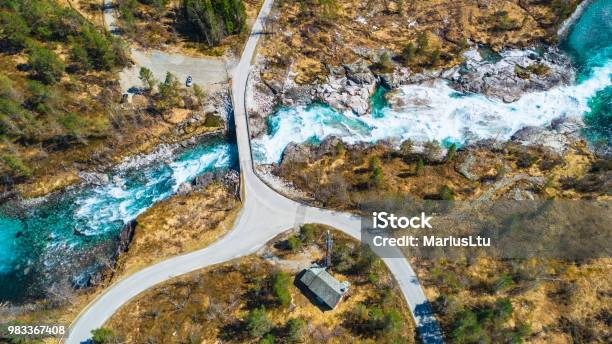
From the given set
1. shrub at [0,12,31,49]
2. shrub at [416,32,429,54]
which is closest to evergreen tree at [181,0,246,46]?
shrub at [0,12,31,49]

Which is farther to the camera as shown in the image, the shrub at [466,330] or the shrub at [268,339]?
the shrub at [466,330]

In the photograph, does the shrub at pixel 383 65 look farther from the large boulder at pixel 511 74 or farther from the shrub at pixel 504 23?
the shrub at pixel 504 23

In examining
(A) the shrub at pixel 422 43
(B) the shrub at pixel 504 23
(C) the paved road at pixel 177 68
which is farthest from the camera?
(B) the shrub at pixel 504 23

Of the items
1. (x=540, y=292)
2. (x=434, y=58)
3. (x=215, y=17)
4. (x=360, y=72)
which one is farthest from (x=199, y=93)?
(x=540, y=292)

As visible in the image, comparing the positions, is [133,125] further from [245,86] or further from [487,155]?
[487,155]

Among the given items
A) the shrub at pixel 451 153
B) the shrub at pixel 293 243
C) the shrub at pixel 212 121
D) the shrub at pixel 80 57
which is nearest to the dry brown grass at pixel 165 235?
the shrub at pixel 293 243

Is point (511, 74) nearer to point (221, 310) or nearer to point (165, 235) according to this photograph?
point (221, 310)
